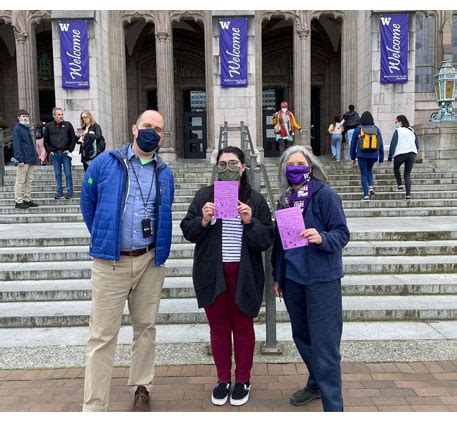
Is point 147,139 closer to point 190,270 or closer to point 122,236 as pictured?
point 122,236

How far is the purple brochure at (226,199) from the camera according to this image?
308 centimetres

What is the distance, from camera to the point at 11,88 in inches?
880

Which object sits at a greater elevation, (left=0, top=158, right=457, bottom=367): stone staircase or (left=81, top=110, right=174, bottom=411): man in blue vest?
(left=81, top=110, right=174, bottom=411): man in blue vest

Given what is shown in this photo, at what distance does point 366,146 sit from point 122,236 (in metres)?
7.00

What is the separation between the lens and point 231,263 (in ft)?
10.9

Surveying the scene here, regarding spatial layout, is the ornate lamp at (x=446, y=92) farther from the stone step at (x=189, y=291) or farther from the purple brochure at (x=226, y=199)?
the purple brochure at (x=226, y=199)

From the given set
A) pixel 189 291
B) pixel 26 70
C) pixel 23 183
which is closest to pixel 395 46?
pixel 23 183

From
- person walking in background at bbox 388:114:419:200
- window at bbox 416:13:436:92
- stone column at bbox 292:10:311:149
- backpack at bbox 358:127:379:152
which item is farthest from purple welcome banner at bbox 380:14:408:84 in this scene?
backpack at bbox 358:127:379:152

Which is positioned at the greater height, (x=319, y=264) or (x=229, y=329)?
(x=319, y=264)

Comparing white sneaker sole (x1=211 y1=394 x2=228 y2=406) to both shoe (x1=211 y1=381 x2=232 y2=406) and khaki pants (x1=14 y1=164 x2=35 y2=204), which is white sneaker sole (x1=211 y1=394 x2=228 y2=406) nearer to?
shoe (x1=211 y1=381 x2=232 y2=406)

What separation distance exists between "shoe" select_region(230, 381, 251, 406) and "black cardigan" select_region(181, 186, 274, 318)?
57 cm

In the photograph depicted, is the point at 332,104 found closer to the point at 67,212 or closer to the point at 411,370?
the point at 67,212

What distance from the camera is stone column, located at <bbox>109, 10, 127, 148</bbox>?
17891mm
